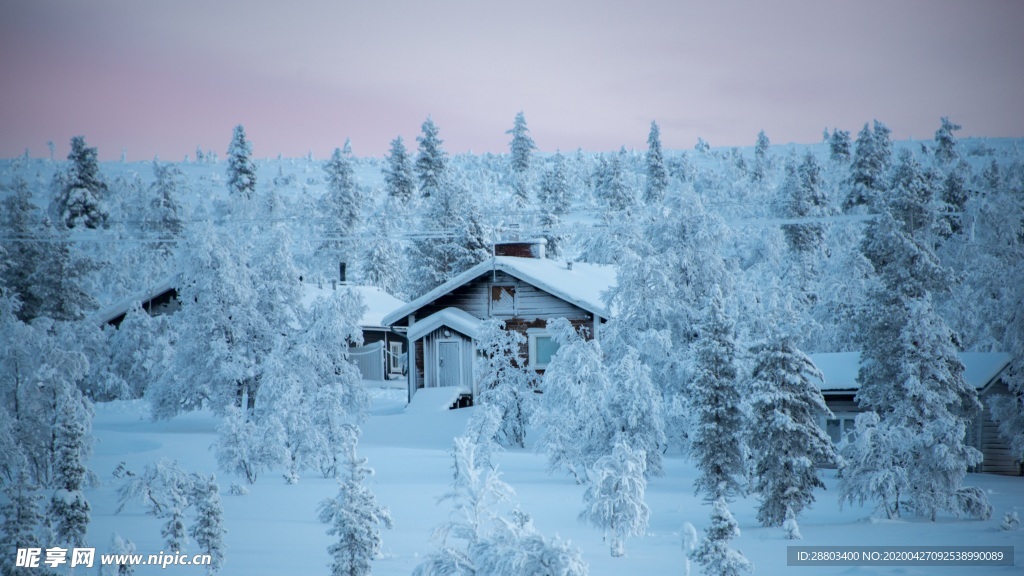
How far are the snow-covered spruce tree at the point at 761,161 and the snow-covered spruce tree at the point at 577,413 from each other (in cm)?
7977

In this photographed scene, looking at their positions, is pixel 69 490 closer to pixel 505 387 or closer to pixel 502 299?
pixel 505 387

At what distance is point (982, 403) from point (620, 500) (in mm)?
15283

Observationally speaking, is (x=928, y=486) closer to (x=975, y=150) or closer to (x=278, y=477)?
(x=278, y=477)

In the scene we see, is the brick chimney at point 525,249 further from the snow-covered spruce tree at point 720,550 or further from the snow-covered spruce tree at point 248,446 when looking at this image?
the snow-covered spruce tree at point 720,550

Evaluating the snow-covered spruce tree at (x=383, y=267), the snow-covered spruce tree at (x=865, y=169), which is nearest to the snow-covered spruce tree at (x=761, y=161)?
the snow-covered spruce tree at (x=865, y=169)

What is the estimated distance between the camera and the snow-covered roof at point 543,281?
34656mm

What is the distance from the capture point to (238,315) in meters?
31.3

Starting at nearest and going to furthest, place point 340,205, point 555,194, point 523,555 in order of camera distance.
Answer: point 523,555
point 340,205
point 555,194

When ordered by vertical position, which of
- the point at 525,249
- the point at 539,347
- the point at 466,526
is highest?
the point at 525,249

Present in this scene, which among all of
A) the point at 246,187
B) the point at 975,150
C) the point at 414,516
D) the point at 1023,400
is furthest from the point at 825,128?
the point at 414,516

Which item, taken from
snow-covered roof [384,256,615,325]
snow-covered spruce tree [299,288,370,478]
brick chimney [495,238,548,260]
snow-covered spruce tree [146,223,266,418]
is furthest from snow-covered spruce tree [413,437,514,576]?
brick chimney [495,238,548,260]

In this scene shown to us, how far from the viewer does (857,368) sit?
86.7 feet

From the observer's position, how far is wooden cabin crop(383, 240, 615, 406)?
1404 inches

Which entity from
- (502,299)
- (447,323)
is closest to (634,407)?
(447,323)
